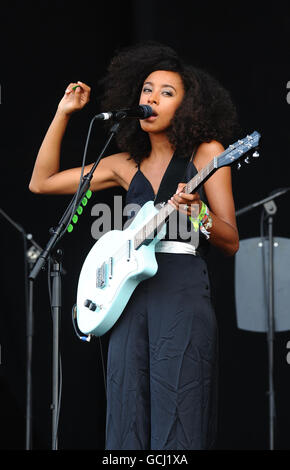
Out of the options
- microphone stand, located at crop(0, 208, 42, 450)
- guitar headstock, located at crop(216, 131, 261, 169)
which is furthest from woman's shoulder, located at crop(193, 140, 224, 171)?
microphone stand, located at crop(0, 208, 42, 450)

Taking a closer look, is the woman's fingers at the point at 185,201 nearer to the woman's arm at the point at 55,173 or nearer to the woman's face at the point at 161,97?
the woman's face at the point at 161,97

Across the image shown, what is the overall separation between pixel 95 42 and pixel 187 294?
89.5 inches

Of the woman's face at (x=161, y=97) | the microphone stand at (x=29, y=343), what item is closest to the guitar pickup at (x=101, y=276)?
the woman's face at (x=161, y=97)

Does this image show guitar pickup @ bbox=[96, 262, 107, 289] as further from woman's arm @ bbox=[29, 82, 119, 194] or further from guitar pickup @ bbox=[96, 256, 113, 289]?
woman's arm @ bbox=[29, 82, 119, 194]

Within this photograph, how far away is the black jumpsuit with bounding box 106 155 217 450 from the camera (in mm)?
1919

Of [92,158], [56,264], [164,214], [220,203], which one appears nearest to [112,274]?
[56,264]

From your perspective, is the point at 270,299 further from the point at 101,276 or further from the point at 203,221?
the point at 203,221

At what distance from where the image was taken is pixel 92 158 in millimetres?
3768

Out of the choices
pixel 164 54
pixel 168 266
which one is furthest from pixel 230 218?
pixel 164 54

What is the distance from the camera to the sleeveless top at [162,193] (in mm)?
2045

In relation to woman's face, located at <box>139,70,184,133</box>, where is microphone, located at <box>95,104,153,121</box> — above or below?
below

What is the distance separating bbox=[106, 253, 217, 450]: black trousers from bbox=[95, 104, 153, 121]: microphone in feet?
1.42

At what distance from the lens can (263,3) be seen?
11.5ft

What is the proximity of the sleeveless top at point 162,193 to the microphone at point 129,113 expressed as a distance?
16cm
